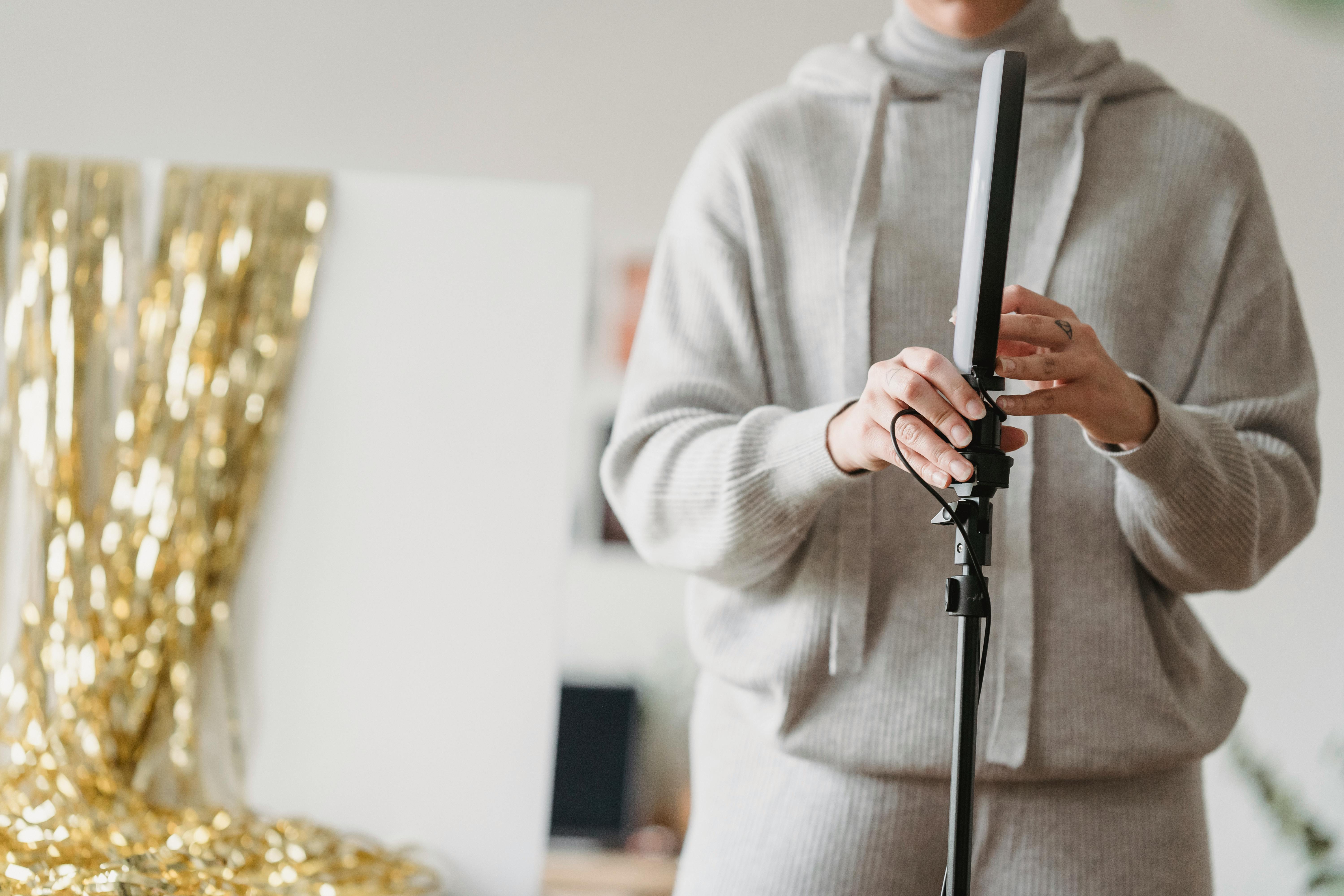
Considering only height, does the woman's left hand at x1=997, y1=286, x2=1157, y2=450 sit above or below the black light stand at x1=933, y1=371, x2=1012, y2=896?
above

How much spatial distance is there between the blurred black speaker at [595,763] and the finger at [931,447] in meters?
1.65

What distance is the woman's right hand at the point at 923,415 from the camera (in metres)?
0.48

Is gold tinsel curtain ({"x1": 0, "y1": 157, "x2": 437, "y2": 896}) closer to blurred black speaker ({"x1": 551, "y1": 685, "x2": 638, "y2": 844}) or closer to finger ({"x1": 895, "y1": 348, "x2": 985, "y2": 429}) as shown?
finger ({"x1": 895, "y1": 348, "x2": 985, "y2": 429})

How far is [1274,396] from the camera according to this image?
75 centimetres

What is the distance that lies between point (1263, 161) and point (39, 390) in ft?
6.37

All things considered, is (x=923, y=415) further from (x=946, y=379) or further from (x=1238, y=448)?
(x=1238, y=448)

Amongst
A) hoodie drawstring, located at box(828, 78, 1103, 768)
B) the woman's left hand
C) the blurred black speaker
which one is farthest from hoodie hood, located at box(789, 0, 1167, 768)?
the blurred black speaker

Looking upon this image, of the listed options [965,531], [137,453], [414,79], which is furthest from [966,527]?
[414,79]

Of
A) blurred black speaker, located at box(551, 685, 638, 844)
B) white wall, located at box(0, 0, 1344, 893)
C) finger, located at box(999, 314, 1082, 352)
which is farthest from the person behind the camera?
white wall, located at box(0, 0, 1344, 893)

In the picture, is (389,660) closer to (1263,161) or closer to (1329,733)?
(1329,733)

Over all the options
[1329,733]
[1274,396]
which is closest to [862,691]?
[1274,396]

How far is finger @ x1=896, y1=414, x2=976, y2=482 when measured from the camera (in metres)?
0.47

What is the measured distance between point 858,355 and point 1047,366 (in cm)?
20

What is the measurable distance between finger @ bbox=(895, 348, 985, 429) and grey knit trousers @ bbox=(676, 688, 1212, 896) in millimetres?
299
